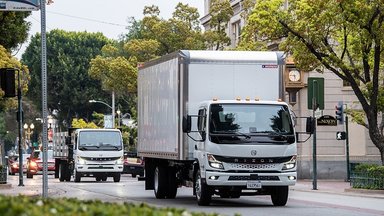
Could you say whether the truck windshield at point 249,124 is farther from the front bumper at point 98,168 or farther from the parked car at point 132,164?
the parked car at point 132,164

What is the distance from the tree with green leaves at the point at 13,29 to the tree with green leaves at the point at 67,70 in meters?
54.4

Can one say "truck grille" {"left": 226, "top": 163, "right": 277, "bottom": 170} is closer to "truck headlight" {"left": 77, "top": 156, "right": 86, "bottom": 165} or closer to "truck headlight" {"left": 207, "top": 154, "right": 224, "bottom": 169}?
"truck headlight" {"left": 207, "top": 154, "right": 224, "bottom": 169}

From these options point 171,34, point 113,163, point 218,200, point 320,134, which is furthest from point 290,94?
point 218,200

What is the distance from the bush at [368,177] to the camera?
33.8 m

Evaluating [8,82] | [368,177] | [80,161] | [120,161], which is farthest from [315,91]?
[8,82]

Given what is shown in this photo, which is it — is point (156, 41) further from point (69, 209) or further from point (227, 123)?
point (69, 209)

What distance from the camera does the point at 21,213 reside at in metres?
7.76

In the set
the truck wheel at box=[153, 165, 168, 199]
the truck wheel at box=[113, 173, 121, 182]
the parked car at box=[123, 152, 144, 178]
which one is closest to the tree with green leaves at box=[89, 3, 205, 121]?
the parked car at box=[123, 152, 144, 178]

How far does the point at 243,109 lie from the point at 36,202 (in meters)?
15.5

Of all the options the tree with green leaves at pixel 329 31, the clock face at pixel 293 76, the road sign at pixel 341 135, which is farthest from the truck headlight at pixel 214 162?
the clock face at pixel 293 76

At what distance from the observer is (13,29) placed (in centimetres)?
3872

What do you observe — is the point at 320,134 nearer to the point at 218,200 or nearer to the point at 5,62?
the point at 5,62

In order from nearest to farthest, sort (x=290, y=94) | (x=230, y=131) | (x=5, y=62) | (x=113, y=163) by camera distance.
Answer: (x=230, y=131) < (x=5, y=62) < (x=113, y=163) < (x=290, y=94)

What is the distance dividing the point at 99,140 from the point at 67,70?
47986mm
